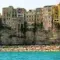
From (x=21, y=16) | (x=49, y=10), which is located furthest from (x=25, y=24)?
(x=49, y=10)

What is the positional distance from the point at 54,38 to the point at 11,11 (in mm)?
2954

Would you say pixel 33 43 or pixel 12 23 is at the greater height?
pixel 12 23

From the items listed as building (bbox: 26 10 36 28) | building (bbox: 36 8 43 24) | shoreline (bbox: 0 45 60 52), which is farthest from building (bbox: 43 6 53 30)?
shoreline (bbox: 0 45 60 52)

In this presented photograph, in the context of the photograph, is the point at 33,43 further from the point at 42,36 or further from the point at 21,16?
the point at 21,16

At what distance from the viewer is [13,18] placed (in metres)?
16.0

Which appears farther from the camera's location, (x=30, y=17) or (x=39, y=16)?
(x=39, y=16)

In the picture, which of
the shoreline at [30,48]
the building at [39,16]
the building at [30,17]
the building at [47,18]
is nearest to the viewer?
the shoreline at [30,48]

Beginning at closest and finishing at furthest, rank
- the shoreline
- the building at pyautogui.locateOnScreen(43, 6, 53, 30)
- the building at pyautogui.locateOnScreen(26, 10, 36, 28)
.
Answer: the shoreline < the building at pyautogui.locateOnScreen(43, 6, 53, 30) < the building at pyautogui.locateOnScreen(26, 10, 36, 28)

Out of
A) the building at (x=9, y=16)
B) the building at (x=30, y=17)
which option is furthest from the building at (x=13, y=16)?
the building at (x=30, y=17)

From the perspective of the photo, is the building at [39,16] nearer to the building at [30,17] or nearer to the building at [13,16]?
the building at [30,17]

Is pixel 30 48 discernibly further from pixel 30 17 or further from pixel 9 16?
pixel 9 16

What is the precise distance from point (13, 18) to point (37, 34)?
66.6 inches

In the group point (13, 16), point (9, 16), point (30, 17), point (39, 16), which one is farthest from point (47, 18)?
point (9, 16)

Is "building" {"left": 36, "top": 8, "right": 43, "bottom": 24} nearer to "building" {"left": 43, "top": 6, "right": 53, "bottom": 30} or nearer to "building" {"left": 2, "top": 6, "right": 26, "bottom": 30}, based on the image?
"building" {"left": 43, "top": 6, "right": 53, "bottom": 30}
